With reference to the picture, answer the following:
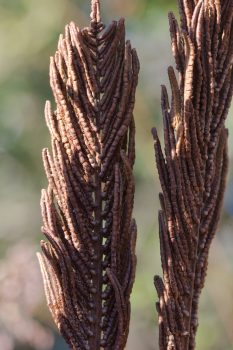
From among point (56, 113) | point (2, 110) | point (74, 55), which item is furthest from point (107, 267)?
point (2, 110)

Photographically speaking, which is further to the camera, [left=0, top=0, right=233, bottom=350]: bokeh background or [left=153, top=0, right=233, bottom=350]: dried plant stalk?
[left=0, top=0, right=233, bottom=350]: bokeh background

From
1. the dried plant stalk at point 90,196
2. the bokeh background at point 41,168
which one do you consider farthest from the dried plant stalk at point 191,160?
the bokeh background at point 41,168

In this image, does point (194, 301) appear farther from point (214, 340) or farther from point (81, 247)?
point (214, 340)

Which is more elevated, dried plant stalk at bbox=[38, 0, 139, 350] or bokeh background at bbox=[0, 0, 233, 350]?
bokeh background at bbox=[0, 0, 233, 350]

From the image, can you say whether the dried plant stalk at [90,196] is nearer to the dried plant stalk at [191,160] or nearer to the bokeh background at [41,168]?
the dried plant stalk at [191,160]

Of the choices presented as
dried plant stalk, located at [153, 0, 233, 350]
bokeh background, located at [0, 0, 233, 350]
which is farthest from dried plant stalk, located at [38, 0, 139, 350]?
bokeh background, located at [0, 0, 233, 350]

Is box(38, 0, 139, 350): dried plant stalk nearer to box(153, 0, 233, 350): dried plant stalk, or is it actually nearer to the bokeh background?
box(153, 0, 233, 350): dried plant stalk
